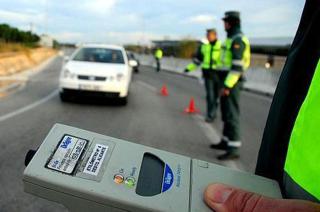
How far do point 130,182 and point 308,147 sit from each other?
2.00 ft

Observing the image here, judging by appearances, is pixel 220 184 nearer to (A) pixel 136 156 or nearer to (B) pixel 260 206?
(B) pixel 260 206

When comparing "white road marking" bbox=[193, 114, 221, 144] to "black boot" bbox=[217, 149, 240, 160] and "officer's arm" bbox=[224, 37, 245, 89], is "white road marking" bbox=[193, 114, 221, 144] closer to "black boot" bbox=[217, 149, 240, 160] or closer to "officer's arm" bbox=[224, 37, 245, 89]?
"black boot" bbox=[217, 149, 240, 160]

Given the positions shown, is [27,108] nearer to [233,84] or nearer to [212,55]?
[212,55]

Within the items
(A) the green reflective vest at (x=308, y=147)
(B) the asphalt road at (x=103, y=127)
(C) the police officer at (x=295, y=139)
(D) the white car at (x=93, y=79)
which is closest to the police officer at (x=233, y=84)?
(B) the asphalt road at (x=103, y=127)

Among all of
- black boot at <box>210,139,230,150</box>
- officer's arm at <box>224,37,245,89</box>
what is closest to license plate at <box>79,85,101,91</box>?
black boot at <box>210,139,230,150</box>

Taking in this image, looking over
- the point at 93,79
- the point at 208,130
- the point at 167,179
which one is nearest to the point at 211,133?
the point at 208,130

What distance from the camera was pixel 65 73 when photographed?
10.7 metres

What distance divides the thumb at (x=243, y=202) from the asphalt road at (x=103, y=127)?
239cm

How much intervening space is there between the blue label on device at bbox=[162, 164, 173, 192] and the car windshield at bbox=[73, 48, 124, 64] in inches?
408

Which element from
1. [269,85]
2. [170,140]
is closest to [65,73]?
[170,140]

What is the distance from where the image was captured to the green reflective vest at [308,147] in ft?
3.98

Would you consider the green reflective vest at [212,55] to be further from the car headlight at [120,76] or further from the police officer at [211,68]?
the car headlight at [120,76]

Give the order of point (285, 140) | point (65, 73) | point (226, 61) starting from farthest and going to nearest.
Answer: point (65, 73) → point (226, 61) → point (285, 140)

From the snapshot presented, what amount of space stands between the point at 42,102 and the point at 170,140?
16.5 feet
